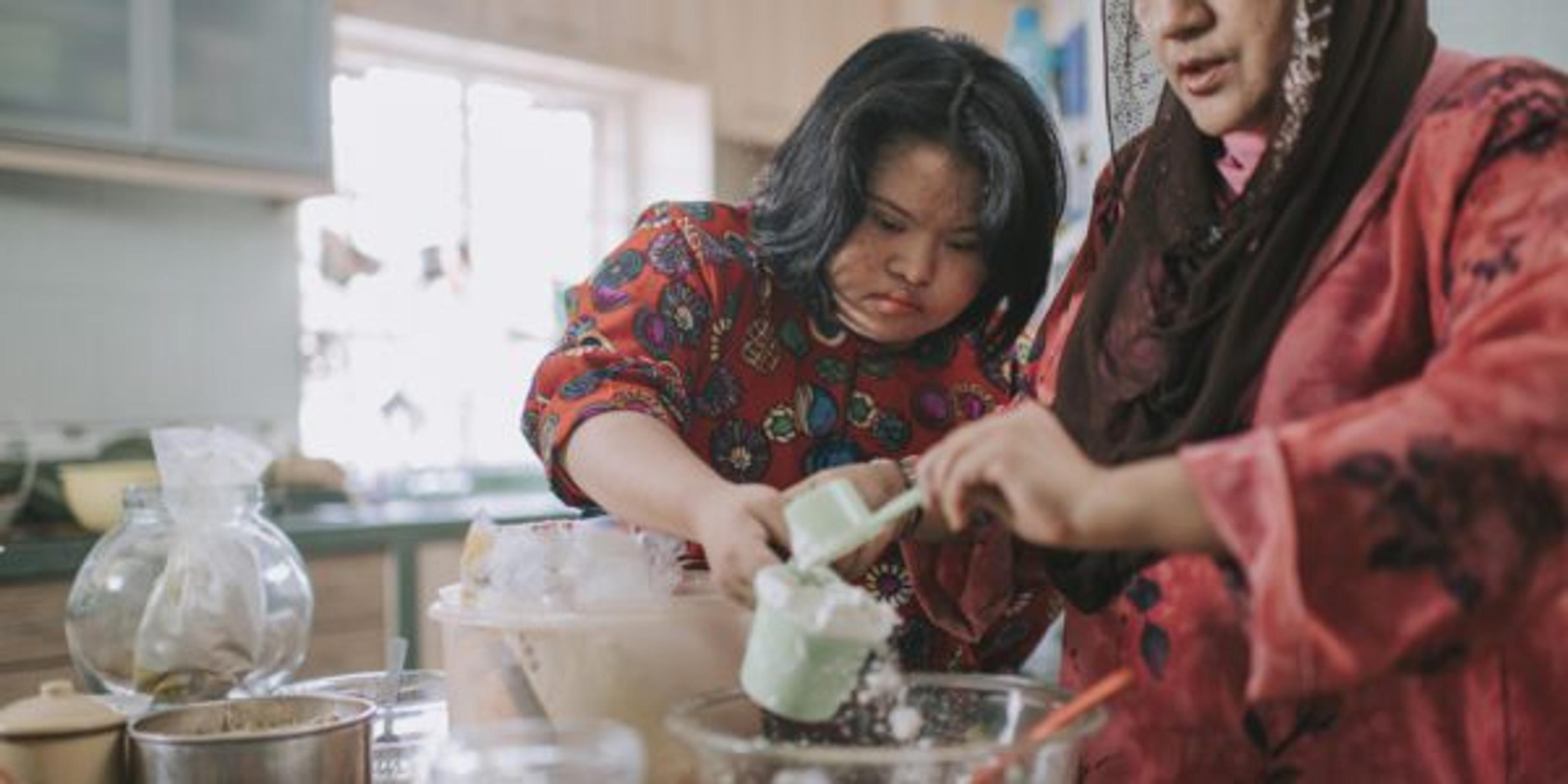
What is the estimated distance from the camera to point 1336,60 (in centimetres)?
79

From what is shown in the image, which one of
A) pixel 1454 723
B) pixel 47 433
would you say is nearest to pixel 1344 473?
pixel 1454 723

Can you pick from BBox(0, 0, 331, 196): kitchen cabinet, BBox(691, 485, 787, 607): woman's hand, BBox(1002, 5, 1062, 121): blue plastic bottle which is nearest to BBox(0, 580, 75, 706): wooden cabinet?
BBox(0, 0, 331, 196): kitchen cabinet

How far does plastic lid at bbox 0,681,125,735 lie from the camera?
853 millimetres

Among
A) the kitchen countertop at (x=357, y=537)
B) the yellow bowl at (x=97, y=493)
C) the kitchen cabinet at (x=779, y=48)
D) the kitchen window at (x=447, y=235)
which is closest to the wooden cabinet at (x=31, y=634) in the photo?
the kitchen countertop at (x=357, y=537)

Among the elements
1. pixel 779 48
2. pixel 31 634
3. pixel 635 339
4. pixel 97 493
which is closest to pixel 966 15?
pixel 779 48

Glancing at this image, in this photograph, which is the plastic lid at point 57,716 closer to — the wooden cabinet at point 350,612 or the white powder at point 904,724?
the white powder at point 904,724

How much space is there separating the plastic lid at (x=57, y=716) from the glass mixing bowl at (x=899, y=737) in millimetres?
386

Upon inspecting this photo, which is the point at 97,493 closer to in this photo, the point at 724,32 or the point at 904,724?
the point at 904,724

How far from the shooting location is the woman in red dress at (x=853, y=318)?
1029 millimetres

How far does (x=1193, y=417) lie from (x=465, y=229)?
340cm

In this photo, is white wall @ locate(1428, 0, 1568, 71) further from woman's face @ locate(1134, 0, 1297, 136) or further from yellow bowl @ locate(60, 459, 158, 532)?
yellow bowl @ locate(60, 459, 158, 532)

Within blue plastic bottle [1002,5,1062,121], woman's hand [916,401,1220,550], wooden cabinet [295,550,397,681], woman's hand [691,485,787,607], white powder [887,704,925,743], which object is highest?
blue plastic bottle [1002,5,1062,121]

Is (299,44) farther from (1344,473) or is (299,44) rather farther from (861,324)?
(1344,473)

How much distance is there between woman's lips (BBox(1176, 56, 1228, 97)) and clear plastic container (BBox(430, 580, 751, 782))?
0.43 meters
